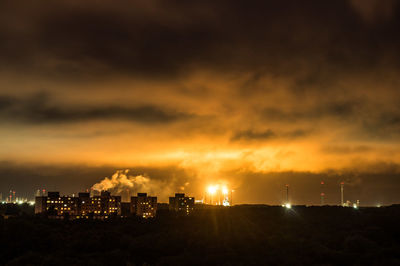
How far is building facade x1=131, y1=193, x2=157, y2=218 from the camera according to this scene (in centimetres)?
17762

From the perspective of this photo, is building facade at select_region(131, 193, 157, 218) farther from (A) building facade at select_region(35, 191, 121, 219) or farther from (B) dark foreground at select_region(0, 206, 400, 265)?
(B) dark foreground at select_region(0, 206, 400, 265)

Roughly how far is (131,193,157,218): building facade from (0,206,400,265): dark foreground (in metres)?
39.1

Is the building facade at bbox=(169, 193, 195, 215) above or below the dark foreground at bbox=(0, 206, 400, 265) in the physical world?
above

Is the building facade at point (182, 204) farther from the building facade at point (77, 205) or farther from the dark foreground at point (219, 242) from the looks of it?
the dark foreground at point (219, 242)

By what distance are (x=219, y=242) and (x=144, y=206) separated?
8368cm

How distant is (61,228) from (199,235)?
42032 millimetres

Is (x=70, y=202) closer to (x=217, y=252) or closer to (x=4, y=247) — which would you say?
(x=4, y=247)

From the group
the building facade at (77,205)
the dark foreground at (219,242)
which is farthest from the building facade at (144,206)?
the dark foreground at (219,242)

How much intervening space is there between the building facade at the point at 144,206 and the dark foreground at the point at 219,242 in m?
39.1

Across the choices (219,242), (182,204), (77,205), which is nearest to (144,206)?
(182,204)

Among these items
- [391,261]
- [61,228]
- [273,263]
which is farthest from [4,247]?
[391,261]

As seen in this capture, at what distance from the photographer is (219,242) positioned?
99.1 metres

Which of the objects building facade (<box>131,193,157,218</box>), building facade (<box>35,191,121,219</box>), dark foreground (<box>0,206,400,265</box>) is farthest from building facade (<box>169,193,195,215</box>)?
dark foreground (<box>0,206,400,265</box>)

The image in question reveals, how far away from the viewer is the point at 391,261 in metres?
72.4
